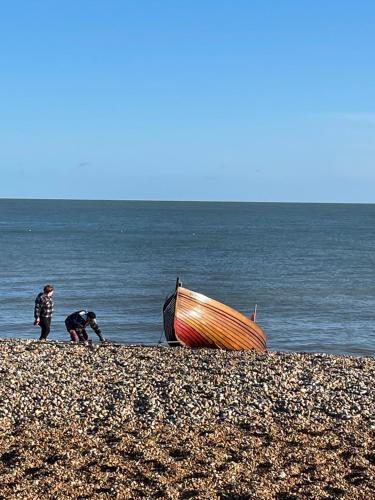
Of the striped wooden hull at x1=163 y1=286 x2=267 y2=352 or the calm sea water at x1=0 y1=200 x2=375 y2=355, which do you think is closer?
the striped wooden hull at x1=163 y1=286 x2=267 y2=352

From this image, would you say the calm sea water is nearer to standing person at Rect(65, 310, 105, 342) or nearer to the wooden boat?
the wooden boat

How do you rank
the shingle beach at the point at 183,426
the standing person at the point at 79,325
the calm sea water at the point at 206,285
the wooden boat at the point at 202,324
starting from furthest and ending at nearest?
the calm sea water at the point at 206,285 < the wooden boat at the point at 202,324 < the standing person at the point at 79,325 < the shingle beach at the point at 183,426

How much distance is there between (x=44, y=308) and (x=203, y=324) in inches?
193

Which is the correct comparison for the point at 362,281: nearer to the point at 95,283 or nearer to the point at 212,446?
the point at 95,283

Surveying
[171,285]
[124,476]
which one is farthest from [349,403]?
[171,285]

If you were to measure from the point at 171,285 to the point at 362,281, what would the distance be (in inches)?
565

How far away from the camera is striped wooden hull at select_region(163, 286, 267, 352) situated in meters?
21.3

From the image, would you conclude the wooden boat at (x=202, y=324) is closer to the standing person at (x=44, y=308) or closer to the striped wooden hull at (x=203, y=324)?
the striped wooden hull at (x=203, y=324)

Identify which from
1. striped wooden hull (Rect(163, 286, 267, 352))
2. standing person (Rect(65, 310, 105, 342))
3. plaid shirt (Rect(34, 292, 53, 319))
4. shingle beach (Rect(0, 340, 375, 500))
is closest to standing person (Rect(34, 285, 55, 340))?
plaid shirt (Rect(34, 292, 53, 319))

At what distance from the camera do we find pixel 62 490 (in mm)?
9117

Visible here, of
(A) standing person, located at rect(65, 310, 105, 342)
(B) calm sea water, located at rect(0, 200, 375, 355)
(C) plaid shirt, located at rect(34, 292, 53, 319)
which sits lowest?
(B) calm sea water, located at rect(0, 200, 375, 355)

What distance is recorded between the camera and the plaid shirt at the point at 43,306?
19.7 metres

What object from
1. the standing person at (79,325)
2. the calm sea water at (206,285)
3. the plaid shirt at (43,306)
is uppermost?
the plaid shirt at (43,306)

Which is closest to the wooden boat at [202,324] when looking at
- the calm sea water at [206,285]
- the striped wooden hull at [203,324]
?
the striped wooden hull at [203,324]
